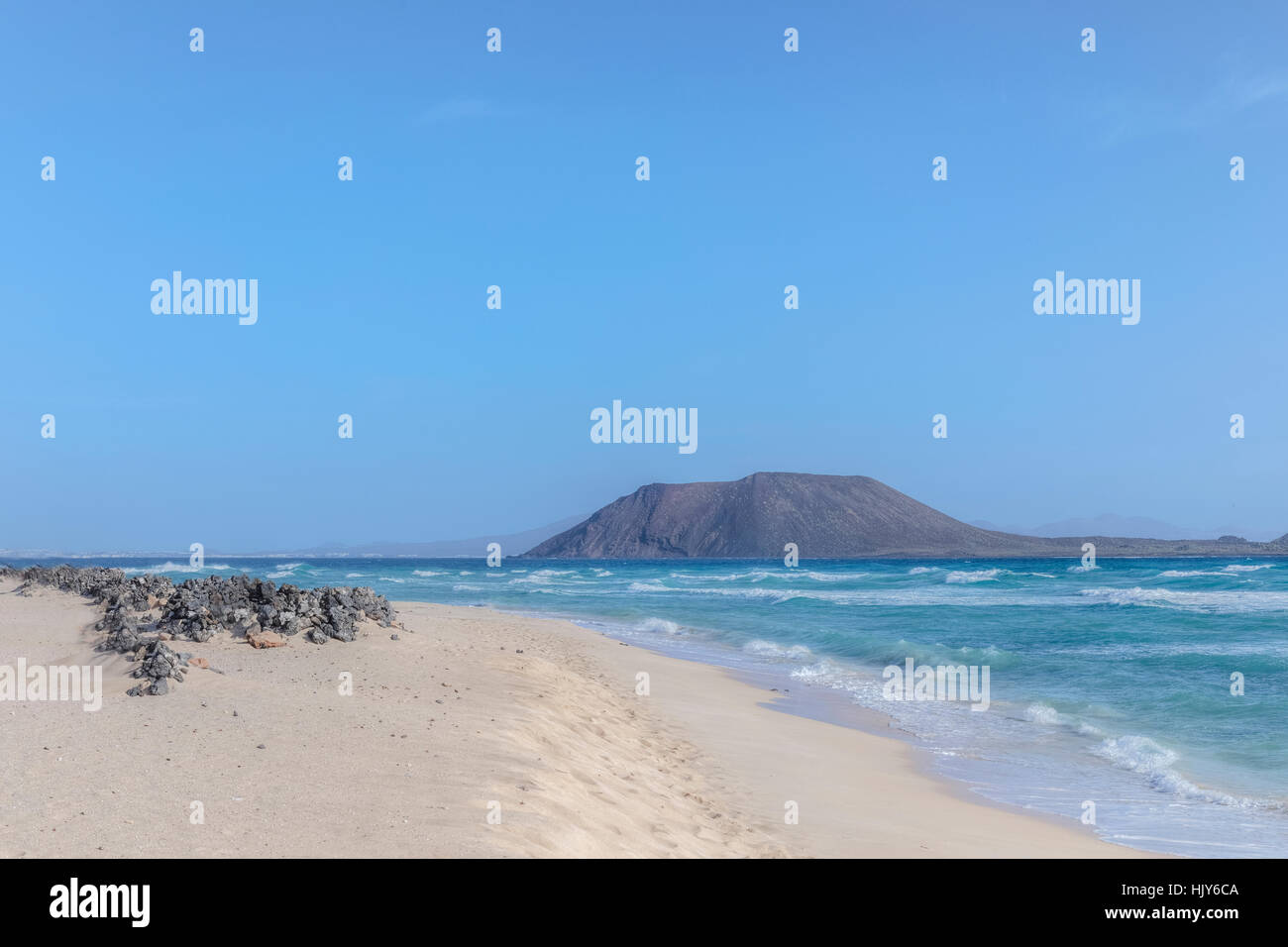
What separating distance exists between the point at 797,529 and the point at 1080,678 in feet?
427

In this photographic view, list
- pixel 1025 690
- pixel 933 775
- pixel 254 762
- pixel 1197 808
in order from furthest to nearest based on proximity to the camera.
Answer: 1. pixel 1025 690
2. pixel 933 775
3. pixel 1197 808
4. pixel 254 762

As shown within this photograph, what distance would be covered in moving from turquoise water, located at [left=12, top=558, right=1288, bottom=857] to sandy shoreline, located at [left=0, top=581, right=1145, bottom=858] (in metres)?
1.16

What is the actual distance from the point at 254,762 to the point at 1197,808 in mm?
8833

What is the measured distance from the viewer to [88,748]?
260 inches

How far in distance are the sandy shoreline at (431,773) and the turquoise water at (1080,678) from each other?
1163 millimetres

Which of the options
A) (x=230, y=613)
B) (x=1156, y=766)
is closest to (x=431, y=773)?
(x=230, y=613)

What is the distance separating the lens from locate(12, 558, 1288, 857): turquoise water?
8.86 metres

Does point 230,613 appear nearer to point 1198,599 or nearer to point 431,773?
point 431,773

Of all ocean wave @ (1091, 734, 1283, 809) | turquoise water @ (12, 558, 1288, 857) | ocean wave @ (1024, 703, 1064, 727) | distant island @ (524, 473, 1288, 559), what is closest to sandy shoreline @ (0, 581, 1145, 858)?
turquoise water @ (12, 558, 1288, 857)

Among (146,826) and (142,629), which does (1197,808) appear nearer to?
(146,826)

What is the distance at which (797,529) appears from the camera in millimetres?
145000

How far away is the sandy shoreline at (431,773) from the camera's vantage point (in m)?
5.12

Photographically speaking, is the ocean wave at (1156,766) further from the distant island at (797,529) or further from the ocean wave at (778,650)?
the distant island at (797,529)
